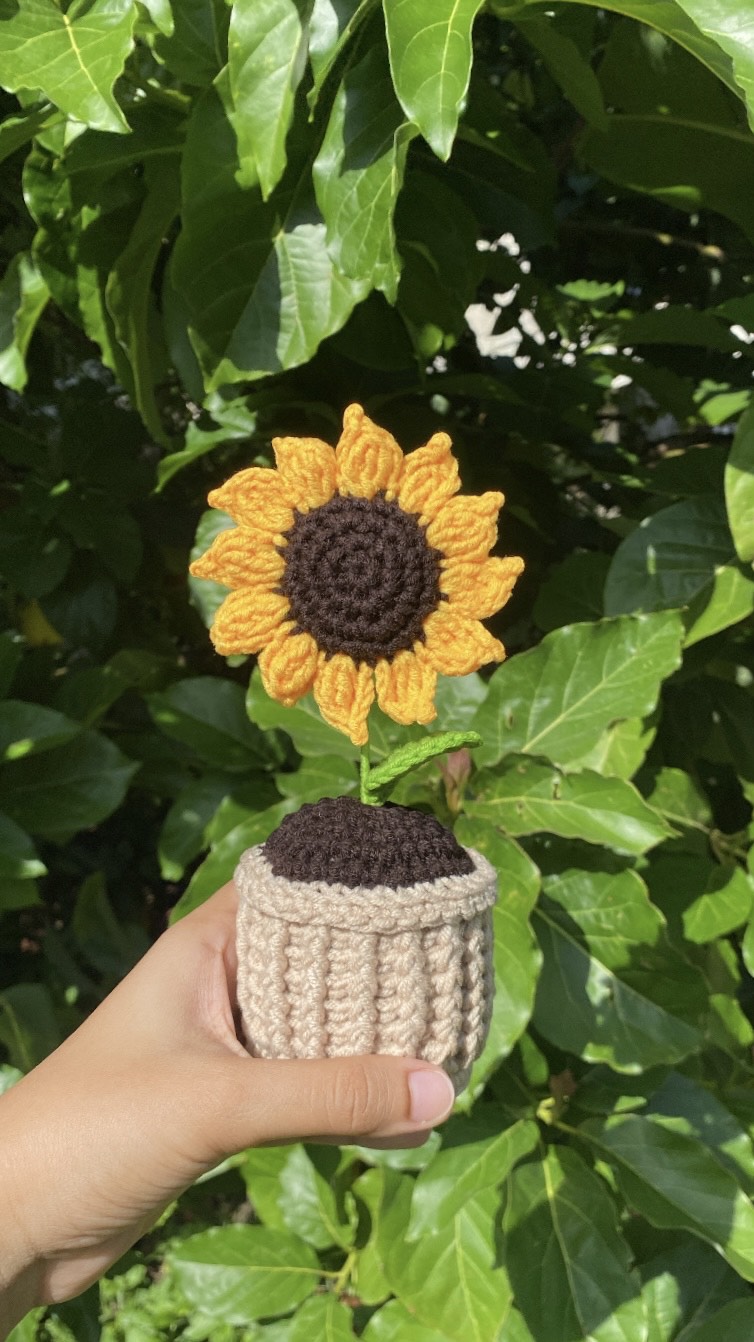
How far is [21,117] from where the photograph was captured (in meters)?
0.65

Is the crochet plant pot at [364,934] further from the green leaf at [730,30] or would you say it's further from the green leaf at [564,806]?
the green leaf at [730,30]

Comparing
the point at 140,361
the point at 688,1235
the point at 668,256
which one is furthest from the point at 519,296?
the point at 688,1235

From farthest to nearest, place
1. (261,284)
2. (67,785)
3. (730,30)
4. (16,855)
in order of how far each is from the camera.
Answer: (67,785), (16,855), (261,284), (730,30)

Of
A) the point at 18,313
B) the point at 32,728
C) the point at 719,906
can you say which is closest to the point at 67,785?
the point at 32,728

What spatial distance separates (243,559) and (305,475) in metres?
0.06

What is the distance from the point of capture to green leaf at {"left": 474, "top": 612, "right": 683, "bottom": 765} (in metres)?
0.77

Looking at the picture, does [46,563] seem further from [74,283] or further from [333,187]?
[333,187]

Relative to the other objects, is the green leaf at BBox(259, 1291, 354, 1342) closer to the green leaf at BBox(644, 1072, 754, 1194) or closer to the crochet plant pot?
the green leaf at BBox(644, 1072, 754, 1194)

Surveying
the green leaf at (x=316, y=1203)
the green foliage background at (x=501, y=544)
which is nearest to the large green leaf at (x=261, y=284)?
the green foliage background at (x=501, y=544)

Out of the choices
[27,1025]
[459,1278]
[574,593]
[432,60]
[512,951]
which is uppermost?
[432,60]

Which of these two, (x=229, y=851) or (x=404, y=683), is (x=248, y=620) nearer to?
(x=404, y=683)

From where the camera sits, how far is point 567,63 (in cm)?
66

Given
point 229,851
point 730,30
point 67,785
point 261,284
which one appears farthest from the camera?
point 67,785

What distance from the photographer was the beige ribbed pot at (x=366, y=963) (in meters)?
0.52
